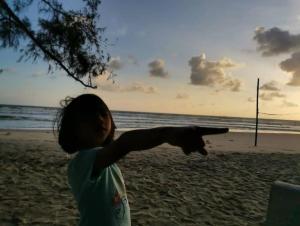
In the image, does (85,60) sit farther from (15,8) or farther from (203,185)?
(203,185)

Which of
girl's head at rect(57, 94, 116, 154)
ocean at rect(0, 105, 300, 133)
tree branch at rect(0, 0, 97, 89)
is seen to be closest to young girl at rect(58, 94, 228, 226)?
girl's head at rect(57, 94, 116, 154)

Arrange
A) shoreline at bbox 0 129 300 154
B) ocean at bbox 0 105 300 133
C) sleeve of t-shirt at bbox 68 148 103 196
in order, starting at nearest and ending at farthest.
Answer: sleeve of t-shirt at bbox 68 148 103 196 < shoreline at bbox 0 129 300 154 < ocean at bbox 0 105 300 133

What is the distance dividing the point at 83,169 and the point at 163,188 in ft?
17.8

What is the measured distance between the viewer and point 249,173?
8.79 meters

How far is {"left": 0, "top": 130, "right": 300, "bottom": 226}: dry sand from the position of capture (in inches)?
205

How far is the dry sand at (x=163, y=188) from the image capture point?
5219 mm

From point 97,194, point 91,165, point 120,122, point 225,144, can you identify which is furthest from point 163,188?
point 120,122

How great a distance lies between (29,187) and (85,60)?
7.74 ft

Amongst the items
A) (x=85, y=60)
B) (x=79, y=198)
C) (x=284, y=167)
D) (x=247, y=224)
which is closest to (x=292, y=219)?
(x=79, y=198)

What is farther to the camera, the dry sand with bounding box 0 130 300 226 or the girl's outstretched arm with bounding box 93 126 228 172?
the dry sand with bounding box 0 130 300 226

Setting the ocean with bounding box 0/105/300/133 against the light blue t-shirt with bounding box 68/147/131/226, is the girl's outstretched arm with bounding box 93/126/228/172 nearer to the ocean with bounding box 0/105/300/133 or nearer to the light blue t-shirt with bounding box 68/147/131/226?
the light blue t-shirt with bounding box 68/147/131/226

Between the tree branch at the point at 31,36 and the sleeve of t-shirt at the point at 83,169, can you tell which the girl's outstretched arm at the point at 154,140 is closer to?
the sleeve of t-shirt at the point at 83,169

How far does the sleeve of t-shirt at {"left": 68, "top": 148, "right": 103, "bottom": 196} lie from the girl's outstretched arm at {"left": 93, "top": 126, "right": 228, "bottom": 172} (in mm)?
27

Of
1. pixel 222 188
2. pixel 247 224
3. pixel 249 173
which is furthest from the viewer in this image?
pixel 249 173
